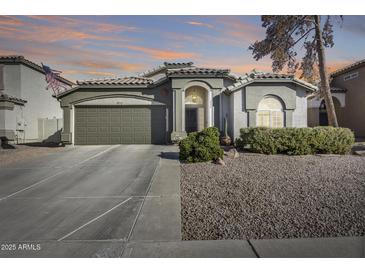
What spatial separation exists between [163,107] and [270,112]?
20.5ft

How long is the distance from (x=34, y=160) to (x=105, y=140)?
433 cm

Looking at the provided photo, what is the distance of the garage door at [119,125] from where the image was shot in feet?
41.8

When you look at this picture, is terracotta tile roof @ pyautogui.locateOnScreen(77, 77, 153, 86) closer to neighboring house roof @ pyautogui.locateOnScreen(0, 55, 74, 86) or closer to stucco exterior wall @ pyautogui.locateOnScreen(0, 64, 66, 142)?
stucco exterior wall @ pyautogui.locateOnScreen(0, 64, 66, 142)

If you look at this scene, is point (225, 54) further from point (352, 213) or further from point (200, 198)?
point (352, 213)

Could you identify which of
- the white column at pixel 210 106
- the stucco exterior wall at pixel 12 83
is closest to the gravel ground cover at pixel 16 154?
the stucco exterior wall at pixel 12 83

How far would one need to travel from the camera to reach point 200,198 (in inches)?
184

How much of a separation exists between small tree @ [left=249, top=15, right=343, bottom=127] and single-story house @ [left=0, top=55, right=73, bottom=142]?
6.98m

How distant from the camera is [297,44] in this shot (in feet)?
24.5

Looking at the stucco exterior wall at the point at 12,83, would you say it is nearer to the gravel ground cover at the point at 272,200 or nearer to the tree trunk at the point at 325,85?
the gravel ground cover at the point at 272,200

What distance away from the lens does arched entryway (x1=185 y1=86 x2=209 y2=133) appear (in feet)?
43.9

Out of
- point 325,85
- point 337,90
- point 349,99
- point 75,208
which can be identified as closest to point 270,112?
point 337,90

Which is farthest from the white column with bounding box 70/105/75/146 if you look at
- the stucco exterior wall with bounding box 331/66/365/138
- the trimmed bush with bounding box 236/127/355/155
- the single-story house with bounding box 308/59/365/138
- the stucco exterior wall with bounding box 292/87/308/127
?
the stucco exterior wall with bounding box 331/66/365/138

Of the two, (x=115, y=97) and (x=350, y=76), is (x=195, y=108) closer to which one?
(x=115, y=97)
